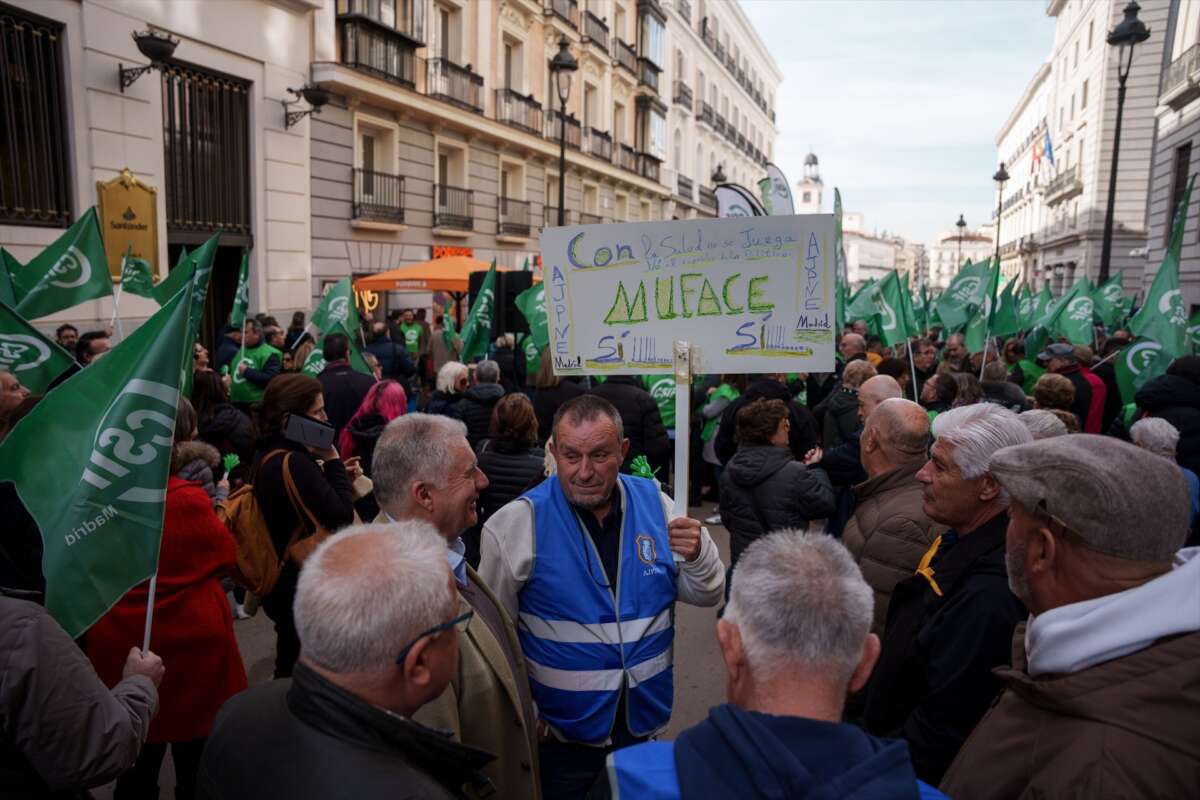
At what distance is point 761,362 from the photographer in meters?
2.78

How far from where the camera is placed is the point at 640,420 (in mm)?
6234

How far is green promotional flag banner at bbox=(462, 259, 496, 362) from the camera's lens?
889 centimetres

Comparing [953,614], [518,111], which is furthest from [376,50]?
[953,614]

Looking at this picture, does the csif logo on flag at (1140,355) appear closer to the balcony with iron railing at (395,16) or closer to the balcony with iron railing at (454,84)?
the balcony with iron railing at (395,16)

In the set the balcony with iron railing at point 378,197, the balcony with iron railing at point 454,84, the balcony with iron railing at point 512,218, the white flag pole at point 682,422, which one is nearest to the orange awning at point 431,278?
the balcony with iron railing at point 378,197

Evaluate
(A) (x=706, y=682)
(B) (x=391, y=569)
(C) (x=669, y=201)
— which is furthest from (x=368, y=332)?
(C) (x=669, y=201)

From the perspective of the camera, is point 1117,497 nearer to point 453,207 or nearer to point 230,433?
point 230,433

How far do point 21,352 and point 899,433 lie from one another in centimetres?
373

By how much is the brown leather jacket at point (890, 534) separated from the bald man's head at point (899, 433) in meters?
0.08

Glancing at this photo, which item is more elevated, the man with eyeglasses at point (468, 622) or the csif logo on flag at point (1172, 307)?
the csif logo on flag at point (1172, 307)

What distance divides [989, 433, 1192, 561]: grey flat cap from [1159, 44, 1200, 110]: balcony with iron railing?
22.3 meters

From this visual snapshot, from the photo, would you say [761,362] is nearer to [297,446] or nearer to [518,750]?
[518,750]

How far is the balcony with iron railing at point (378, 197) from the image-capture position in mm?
16500

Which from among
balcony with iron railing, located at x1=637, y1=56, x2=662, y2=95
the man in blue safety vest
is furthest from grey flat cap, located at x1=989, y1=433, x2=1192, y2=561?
balcony with iron railing, located at x1=637, y1=56, x2=662, y2=95
